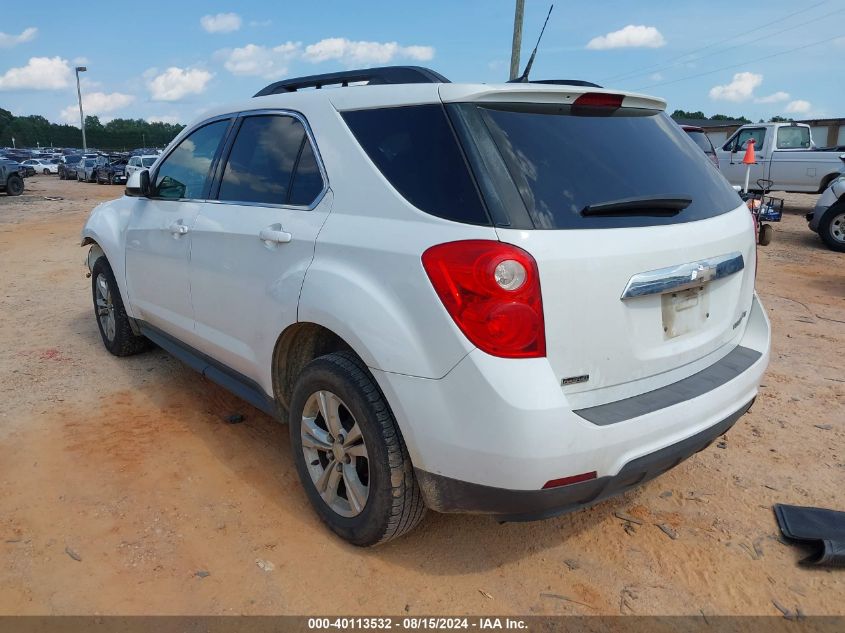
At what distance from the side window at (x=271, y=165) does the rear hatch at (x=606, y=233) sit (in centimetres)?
82

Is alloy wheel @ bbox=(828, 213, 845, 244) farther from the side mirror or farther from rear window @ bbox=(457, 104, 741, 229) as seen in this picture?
the side mirror

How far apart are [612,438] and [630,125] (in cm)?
135

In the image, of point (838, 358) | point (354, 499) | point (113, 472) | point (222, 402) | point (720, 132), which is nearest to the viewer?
point (354, 499)

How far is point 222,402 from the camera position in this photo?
426 centimetres

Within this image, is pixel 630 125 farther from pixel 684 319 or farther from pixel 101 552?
pixel 101 552

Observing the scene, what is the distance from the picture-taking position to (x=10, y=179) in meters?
23.6

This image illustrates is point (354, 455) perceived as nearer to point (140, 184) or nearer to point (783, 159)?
point (140, 184)

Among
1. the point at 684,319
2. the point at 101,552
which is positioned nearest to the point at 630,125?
the point at 684,319

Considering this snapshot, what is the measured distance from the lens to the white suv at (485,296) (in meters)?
2.09

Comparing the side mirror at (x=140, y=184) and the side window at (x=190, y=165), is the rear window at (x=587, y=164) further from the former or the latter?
the side mirror at (x=140, y=184)

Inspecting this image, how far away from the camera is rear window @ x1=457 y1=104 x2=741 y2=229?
222cm

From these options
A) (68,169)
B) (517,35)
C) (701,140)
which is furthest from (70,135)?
(701,140)

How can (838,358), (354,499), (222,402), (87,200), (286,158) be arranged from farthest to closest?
(87,200) → (838,358) → (222,402) → (286,158) → (354,499)

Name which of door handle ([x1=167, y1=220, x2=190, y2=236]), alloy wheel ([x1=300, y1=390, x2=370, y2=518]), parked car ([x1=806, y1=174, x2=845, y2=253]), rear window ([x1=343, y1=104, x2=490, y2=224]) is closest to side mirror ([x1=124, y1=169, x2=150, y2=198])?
door handle ([x1=167, y1=220, x2=190, y2=236])
